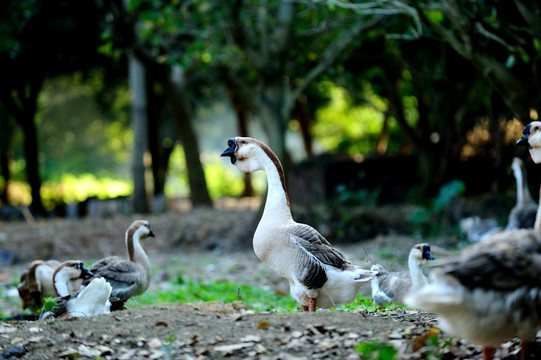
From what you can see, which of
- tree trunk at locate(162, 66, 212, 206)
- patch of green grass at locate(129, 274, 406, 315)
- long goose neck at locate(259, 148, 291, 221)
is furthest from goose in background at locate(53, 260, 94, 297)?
tree trunk at locate(162, 66, 212, 206)

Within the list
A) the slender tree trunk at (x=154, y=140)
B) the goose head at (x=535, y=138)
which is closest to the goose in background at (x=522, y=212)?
the goose head at (x=535, y=138)

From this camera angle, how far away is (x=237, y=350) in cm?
482

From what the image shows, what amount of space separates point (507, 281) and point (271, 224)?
258 centimetres

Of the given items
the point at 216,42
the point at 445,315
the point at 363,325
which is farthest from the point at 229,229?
the point at 445,315

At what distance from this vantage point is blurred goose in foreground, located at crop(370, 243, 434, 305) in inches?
282

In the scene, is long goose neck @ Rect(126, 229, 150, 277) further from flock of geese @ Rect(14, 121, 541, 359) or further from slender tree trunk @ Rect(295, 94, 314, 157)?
slender tree trunk @ Rect(295, 94, 314, 157)

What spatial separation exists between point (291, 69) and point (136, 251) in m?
11.4

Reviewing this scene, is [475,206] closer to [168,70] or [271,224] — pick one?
[168,70]

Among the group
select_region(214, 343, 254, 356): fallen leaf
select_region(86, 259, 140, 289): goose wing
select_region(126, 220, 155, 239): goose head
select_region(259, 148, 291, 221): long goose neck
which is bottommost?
select_region(214, 343, 254, 356): fallen leaf

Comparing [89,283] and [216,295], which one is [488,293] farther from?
[216,295]

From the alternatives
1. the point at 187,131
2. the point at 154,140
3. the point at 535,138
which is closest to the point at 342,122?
the point at 154,140

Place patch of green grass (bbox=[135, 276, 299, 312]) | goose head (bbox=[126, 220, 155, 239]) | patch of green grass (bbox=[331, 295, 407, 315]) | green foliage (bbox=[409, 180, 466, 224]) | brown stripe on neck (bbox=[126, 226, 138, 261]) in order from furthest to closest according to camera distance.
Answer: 1. green foliage (bbox=[409, 180, 466, 224])
2. patch of green grass (bbox=[135, 276, 299, 312])
3. goose head (bbox=[126, 220, 155, 239])
4. brown stripe on neck (bbox=[126, 226, 138, 261])
5. patch of green grass (bbox=[331, 295, 407, 315])

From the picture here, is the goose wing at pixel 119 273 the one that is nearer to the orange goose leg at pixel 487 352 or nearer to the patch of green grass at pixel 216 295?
the patch of green grass at pixel 216 295

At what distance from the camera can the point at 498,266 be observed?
403 cm
